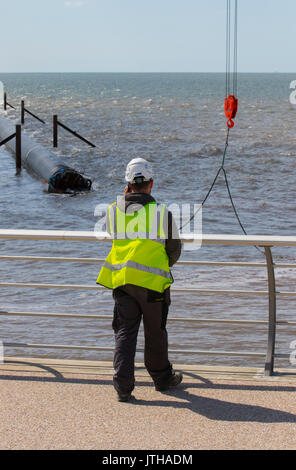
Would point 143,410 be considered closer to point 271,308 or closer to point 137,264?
point 137,264

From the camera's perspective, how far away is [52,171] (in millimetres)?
26188

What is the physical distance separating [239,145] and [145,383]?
130ft

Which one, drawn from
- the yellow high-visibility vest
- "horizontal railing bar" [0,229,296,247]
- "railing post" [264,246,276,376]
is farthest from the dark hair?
"railing post" [264,246,276,376]

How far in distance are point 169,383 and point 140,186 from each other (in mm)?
1366

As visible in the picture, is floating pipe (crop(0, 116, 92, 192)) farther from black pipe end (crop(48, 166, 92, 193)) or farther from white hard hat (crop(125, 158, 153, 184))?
white hard hat (crop(125, 158, 153, 184))

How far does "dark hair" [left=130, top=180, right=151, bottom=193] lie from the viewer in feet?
15.2

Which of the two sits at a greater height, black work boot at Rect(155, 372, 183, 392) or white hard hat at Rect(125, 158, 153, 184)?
white hard hat at Rect(125, 158, 153, 184)

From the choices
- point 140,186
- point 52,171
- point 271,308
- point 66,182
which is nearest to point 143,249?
point 140,186

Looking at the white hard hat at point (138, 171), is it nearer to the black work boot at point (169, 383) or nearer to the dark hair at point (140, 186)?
the dark hair at point (140, 186)

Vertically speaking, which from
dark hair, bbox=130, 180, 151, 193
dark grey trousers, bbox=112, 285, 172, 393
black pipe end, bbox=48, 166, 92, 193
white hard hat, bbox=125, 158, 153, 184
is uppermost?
white hard hat, bbox=125, 158, 153, 184

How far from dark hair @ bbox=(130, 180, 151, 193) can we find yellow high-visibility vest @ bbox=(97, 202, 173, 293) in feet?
0.41

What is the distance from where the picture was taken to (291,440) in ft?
13.5

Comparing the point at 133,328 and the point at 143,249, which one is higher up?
the point at 143,249

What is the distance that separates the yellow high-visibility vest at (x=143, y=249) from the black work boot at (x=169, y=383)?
653 millimetres
